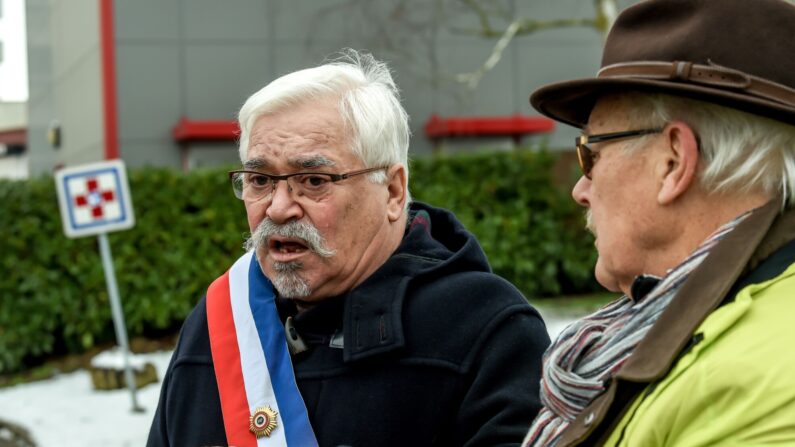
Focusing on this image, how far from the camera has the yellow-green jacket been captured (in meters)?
A: 1.49

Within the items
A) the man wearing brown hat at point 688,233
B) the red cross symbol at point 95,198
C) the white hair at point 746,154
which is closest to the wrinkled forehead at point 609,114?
the man wearing brown hat at point 688,233

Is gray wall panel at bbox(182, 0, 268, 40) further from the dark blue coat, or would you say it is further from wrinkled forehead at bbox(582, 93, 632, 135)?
wrinkled forehead at bbox(582, 93, 632, 135)

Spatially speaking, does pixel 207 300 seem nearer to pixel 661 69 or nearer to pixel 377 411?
pixel 377 411

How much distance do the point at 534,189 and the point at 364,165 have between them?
8.79 metres

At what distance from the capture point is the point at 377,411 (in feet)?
7.91

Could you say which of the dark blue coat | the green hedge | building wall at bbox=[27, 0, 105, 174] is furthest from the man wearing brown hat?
building wall at bbox=[27, 0, 105, 174]

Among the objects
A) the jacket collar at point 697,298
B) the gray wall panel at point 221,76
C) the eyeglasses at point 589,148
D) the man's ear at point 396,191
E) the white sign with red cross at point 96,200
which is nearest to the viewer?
the jacket collar at point 697,298

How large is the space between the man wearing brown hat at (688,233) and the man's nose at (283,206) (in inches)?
32.3

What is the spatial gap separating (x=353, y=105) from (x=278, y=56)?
12516 mm

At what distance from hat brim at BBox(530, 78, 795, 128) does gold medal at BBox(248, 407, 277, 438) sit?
0.98 meters

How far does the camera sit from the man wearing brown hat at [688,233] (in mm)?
1543

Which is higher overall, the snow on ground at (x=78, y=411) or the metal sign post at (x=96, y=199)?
the metal sign post at (x=96, y=199)

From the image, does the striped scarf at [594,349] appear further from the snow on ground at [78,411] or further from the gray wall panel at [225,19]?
the gray wall panel at [225,19]

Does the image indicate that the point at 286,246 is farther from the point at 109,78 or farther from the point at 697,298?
the point at 109,78
